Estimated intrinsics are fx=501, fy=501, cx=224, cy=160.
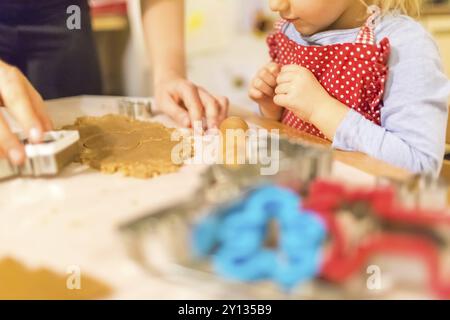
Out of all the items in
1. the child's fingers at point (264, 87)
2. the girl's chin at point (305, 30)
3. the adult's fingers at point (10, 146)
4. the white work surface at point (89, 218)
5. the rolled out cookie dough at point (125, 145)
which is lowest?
the white work surface at point (89, 218)

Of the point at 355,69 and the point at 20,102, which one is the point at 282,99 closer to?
the point at 355,69

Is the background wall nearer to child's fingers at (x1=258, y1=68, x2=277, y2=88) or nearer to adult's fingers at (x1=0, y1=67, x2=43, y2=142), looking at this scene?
child's fingers at (x1=258, y1=68, x2=277, y2=88)

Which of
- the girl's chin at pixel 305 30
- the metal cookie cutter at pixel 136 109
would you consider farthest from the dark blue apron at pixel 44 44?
the girl's chin at pixel 305 30

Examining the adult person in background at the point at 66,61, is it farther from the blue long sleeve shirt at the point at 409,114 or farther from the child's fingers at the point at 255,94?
the blue long sleeve shirt at the point at 409,114

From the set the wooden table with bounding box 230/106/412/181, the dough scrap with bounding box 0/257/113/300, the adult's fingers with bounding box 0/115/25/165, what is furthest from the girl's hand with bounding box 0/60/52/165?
the wooden table with bounding box 230/106/412/181

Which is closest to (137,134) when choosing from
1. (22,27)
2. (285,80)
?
(285,80)

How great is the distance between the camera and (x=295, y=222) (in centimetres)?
27

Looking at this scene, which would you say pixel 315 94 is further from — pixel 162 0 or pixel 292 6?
pixel 162 0

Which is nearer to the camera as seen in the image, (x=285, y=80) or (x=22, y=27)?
(x=285, y=80)

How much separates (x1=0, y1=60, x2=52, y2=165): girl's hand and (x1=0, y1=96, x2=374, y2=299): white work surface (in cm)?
3

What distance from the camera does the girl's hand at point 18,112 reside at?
0.39 meters

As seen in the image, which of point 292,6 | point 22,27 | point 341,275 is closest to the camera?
point 341,275

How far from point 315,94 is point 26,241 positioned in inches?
13.3

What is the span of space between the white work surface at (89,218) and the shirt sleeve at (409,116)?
5.3 inches
